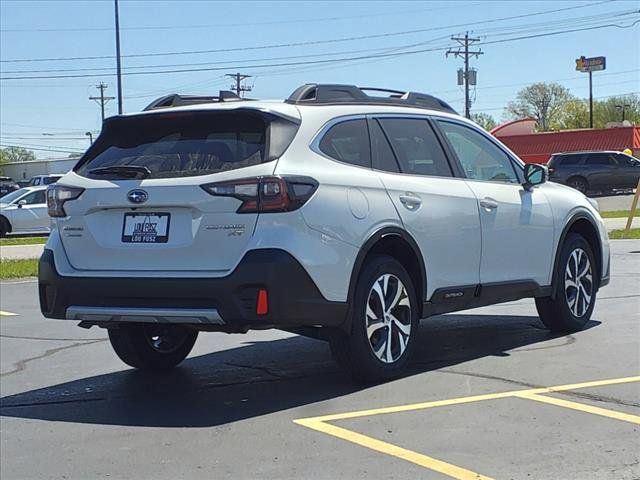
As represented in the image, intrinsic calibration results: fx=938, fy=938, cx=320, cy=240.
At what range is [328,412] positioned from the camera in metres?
5.61

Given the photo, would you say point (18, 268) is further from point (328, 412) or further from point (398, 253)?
point (328, 412)

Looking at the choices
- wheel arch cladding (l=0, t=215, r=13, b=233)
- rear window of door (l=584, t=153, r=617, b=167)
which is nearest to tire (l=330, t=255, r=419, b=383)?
wheel arch cladding (l=0, t=215, r=13, b=233)

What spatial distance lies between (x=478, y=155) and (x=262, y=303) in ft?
9.16

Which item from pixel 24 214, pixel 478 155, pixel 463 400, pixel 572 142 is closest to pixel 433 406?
pixel 463 400

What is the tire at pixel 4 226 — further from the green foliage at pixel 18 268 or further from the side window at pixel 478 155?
the side window at pixel 478 155

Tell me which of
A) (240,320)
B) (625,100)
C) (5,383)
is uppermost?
(625,100)

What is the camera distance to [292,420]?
5488mm

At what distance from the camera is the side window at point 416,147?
263 inches

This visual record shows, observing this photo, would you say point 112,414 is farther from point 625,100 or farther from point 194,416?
point 625,100

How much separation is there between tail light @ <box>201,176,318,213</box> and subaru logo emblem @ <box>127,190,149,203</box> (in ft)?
1.49

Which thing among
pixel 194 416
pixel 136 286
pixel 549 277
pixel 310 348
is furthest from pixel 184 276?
pixel 549 277

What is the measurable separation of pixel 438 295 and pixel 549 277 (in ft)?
5.06

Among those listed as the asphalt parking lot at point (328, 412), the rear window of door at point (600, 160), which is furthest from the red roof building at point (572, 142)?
the asphalt parking lot at point (328, 412)

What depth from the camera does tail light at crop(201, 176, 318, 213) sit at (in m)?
5.51
